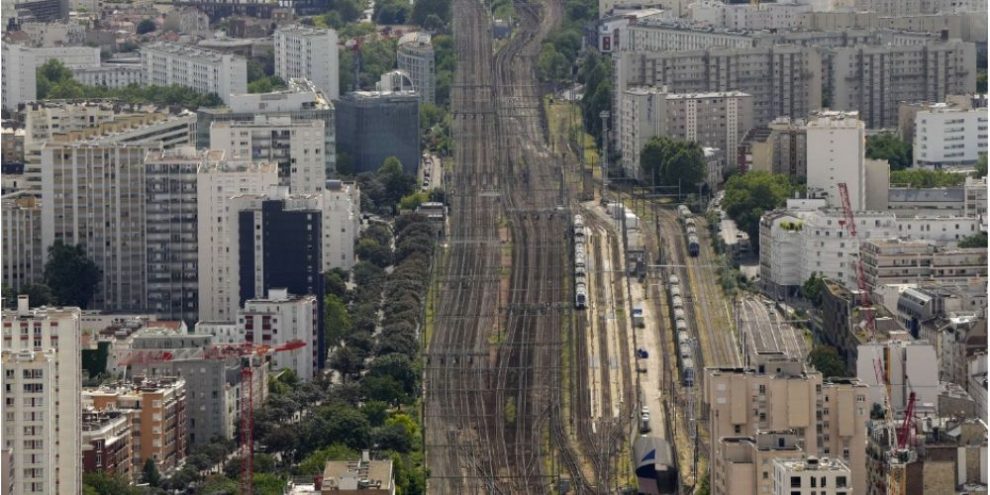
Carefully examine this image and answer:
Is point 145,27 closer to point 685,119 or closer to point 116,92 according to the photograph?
point 116,92

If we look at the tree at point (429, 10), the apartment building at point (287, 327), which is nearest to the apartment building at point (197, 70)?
the tree at point (429, 10)

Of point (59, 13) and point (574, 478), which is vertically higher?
point (59, 13)

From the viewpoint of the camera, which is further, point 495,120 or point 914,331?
point 495,120

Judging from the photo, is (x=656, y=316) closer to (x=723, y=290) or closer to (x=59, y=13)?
(x=723, y=290)

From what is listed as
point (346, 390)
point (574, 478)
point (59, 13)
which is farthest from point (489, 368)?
point (59, 13)

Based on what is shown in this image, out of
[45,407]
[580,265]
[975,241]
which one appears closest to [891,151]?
[580,265]

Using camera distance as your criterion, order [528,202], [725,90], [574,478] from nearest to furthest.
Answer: [574,478] < [528,202] < [725,90]
